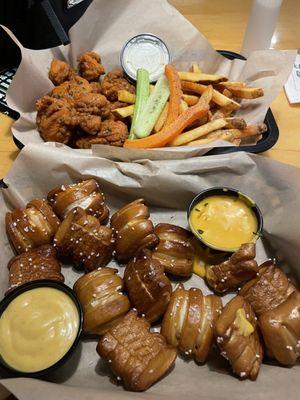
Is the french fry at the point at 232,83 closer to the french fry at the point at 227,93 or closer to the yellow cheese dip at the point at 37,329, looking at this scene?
the french fry at the point at 227,93

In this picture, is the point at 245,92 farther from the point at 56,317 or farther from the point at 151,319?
the point at 56,317

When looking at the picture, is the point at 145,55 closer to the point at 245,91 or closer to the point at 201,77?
the point at 201,77

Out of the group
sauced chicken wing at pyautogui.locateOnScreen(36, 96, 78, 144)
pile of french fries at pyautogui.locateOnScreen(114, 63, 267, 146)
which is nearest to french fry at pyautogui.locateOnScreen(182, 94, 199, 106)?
pile of french fries at pyautogui.locateOnScreen(114, 63, 267, 146)

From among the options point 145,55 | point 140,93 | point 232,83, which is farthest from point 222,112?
point 145,55

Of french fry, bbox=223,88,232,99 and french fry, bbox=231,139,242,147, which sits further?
french fry, bbox=223,88,232,99

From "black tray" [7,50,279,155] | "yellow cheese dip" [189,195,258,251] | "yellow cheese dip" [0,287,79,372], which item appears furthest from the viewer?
"black tray" [7,50,279,155]

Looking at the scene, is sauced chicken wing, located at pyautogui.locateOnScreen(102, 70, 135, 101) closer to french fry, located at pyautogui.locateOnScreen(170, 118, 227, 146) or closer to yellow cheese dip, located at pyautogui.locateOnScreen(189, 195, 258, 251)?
french fry, located at pyautogui.locateOnScreen(170, 118, 227, 146)
